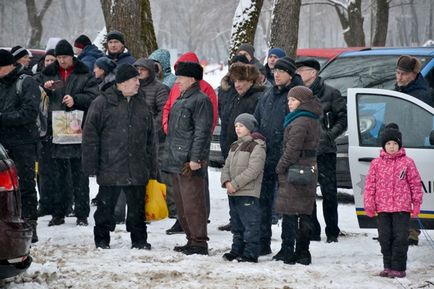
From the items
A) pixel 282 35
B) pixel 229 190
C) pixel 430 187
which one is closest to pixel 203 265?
pixel 229 190

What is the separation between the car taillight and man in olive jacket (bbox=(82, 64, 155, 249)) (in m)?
2.19

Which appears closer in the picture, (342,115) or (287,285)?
(287,285)

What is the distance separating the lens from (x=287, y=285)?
8.06 m

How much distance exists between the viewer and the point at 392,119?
32.9 ft

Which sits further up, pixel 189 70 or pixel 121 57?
pixel 121 57

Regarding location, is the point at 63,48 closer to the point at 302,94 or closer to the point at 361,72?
the point at 302,94

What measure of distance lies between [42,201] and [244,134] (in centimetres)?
364

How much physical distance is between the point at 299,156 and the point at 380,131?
136 cm

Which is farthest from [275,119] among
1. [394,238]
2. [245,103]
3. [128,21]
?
[128,21]

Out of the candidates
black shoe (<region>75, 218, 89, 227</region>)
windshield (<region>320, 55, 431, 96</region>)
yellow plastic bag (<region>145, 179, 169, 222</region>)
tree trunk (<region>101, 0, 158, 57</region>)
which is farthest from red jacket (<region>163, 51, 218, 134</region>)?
tree trunk (<region>101, 0, 158, 57</region>)

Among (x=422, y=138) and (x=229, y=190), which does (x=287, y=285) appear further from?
(x=422, y=138)

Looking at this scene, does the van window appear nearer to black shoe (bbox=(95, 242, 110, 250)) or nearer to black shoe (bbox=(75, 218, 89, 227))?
black shoe (bbox=(95, 242, 110, 250))

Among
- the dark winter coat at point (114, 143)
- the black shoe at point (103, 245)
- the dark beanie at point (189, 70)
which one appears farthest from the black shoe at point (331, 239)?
the black shoe at point (103, 245)

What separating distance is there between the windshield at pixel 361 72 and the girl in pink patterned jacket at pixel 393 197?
4.54 m
